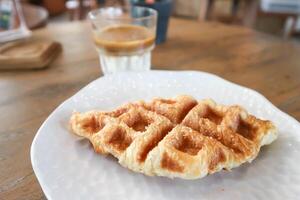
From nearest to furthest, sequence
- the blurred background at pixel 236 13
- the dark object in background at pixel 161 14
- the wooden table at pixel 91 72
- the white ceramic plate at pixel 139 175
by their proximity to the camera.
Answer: the white ceramic plate at pixel 139 175
the wooden table at pixel 91 72
the dark object in background at pixel 161 14
the blurred background at pixel 236 13

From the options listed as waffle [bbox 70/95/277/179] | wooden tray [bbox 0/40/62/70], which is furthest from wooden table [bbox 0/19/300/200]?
waffle [bbox 70/95/277/179]

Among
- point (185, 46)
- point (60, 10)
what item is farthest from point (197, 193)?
point (60, 10)

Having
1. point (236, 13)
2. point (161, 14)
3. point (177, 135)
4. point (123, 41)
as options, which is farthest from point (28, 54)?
point (236, 13)

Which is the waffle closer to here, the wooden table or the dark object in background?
the wooden table

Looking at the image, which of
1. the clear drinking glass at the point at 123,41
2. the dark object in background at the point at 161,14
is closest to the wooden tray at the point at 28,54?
the clear drinking glass at the point at 123,41

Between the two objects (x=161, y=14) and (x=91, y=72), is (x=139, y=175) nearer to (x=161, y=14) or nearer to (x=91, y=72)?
(x=91, y=72)

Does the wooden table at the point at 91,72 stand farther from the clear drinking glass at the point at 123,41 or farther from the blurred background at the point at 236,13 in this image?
the blurred background at the point at 236,13
